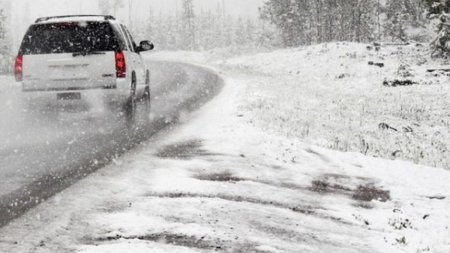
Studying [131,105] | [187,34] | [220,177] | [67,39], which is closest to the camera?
[220,177]

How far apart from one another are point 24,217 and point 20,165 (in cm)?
250

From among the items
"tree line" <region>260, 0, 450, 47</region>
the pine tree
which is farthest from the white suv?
the pine tree

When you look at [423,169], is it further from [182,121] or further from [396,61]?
[396,61]

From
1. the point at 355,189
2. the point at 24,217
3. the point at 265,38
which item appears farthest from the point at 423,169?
the point at 265,38

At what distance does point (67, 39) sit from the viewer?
402 inches

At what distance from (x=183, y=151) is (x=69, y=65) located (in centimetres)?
322

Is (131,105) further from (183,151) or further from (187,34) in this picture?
(187,34)

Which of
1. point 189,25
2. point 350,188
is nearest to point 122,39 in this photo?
point 350,188

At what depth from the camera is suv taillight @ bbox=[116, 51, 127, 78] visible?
33.4 feet

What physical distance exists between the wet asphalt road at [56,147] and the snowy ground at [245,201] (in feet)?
0.90

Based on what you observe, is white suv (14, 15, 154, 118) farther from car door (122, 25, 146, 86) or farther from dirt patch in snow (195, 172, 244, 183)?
dirt patch in snow (195, 172, 244, 183)

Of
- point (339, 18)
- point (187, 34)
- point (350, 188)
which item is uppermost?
point (339, 18)

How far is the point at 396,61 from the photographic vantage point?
28.7 meters

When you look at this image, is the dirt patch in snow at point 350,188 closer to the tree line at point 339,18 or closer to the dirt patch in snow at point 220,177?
the dirt patch in snow at point 220,177
